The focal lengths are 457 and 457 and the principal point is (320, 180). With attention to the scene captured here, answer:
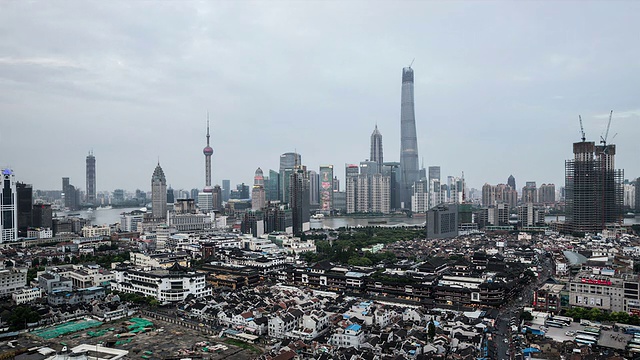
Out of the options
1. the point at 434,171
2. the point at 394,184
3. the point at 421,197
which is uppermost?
the point at 434,171

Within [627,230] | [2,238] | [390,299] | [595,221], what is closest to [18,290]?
[390,299]

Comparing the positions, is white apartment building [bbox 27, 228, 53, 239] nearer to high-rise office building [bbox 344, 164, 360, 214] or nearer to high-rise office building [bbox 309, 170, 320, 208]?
high-rise office building [bbox 344, 164, 360, 214]

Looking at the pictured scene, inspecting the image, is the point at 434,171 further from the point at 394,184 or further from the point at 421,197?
the point at 421,197

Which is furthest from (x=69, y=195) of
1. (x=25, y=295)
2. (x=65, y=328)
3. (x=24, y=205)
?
(x=65, y=328)

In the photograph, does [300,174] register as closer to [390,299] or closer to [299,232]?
[299,232]

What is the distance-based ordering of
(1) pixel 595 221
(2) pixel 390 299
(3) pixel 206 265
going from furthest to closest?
(1) pixel 595 221
(3) pixel 206 265
(2) pixel 390 299

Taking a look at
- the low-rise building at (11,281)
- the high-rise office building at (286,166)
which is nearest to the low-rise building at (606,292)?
the low-rise building at (11,281)

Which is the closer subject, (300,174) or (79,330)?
(79,330)

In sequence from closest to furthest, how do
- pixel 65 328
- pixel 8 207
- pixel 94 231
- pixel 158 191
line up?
pixel 65 328 → pixel 8 207 → pixel 94 231 → pixel 158 191
